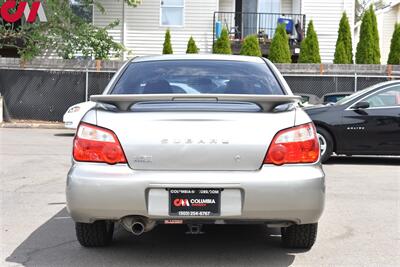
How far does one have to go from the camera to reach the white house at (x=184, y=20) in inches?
953

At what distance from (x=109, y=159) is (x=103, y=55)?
710 inches

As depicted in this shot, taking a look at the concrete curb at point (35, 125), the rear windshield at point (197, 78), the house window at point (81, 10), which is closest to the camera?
the rear windshield at point (197, 78)

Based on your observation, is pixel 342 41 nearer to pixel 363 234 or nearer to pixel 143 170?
pixel 363 234

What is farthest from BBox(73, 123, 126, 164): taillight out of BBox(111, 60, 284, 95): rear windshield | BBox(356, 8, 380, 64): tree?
BBox(356, 8, 380, 64): tree

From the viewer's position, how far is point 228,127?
4.39 metres

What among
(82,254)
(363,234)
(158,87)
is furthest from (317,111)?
(82,254)

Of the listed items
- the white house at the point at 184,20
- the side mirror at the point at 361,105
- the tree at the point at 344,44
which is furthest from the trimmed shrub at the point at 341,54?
the side mirror at the point at 361,105

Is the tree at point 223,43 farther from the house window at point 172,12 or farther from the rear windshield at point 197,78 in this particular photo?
the rear windshield at point 197,78

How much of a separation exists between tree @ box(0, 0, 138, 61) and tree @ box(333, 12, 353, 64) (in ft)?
24.9

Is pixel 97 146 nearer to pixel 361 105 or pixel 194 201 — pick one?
pixel 194 201

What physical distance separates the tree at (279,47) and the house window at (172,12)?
4.41m

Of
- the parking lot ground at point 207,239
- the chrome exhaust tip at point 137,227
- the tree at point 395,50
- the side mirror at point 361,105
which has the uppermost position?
the tree at point 395,50

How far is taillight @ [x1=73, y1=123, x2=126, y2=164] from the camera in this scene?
173 inches

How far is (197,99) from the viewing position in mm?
4617
